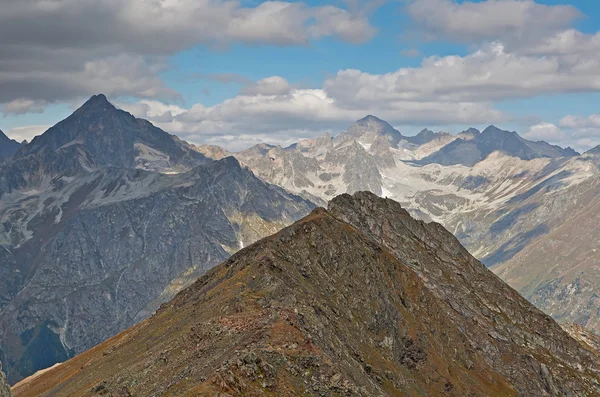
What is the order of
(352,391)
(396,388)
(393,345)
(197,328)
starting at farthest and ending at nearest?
(393,345), (396,388), (197,328), (352,391)

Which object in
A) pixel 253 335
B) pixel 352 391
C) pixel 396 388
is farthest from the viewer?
pixel 396 388

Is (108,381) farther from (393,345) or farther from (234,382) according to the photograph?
(393,345)

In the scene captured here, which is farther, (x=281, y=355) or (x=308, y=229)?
(x=308, y=229)

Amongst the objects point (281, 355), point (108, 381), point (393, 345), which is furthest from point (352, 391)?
point (393, 345)

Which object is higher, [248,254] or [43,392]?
[248,254]

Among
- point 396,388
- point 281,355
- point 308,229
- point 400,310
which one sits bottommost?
point 396,388

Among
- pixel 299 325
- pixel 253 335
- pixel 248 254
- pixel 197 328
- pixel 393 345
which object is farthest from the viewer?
pixel 248 254

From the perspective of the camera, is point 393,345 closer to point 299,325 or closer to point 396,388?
point 396,388

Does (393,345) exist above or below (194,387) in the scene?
below

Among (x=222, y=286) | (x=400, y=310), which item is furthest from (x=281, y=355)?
(x=400, y=310)
